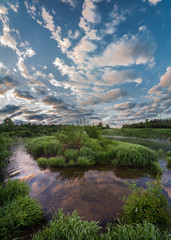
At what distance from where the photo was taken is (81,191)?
476cm

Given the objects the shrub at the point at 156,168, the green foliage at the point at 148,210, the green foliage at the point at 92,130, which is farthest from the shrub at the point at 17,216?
the green foliage at the point at 92,130

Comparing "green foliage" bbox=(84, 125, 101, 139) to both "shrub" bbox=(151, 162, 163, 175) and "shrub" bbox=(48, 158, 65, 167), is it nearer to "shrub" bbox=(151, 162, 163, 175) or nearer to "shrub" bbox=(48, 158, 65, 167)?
"shrub" bbox=(48, 158, 65, 167)

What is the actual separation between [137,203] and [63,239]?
2290 mm

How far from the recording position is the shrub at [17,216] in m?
2.47

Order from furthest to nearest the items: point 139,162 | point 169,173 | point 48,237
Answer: point 139,162 → point 169,173 → point 48,237

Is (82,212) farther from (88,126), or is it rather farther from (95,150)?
(88,126)

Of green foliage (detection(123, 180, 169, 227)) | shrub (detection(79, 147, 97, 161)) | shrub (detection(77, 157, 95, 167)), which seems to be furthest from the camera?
shrub (detection(79, 147, 97, 161))

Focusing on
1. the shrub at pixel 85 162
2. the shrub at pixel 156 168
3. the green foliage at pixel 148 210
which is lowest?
the shrub at pixel 156 168

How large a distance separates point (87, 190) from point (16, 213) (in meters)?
3.03

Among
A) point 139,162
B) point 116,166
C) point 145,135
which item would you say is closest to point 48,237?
point 116,166

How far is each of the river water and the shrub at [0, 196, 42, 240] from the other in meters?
0.59

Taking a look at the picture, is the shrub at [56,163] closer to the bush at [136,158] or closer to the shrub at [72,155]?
the shrub at [72,155]

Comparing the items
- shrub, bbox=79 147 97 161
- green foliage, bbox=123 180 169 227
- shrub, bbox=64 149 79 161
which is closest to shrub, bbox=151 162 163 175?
shrub, bbox=79 147 97 161

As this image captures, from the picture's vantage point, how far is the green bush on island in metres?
2.51
